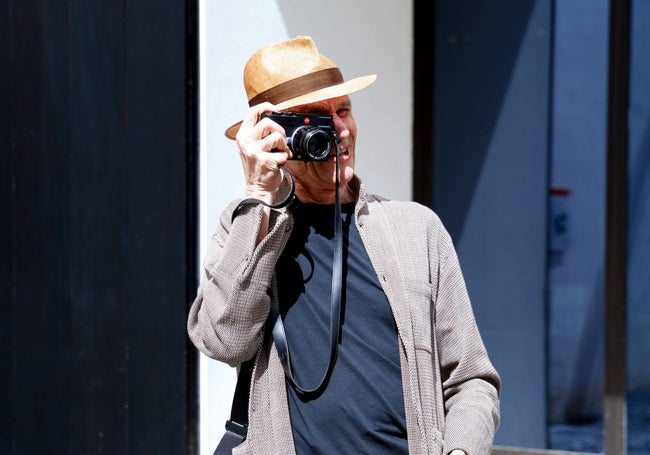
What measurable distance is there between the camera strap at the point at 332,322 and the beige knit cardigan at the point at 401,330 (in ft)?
0.11

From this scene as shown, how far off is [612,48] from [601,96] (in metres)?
0.21

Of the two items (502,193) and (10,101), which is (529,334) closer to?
(502,193)

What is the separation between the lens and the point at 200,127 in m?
3.94

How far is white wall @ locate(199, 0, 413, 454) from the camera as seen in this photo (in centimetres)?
385

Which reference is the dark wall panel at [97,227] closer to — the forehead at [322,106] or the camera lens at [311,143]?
the forehead at [322,106]

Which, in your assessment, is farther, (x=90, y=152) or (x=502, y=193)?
(x=502, y=193)

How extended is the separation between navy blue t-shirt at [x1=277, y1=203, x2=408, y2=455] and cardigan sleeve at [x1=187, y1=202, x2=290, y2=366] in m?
0.09

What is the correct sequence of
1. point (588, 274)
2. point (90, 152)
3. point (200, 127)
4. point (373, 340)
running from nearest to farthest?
point (373, 340) → point (200, 127) → point (90, 152) → point (588, 274)

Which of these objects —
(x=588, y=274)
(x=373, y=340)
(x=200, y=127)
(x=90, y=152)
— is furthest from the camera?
(x=588, y=274)

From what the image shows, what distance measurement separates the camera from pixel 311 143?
207 cm

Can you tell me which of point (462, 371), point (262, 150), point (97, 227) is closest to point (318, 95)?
point (262, 150)

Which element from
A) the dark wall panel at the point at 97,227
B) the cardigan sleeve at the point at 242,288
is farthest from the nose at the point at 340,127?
the dark wall panel at the point at 97,227

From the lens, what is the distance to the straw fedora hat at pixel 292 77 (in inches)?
87.0

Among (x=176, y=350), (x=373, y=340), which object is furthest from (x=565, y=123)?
(x=373, y=340)
